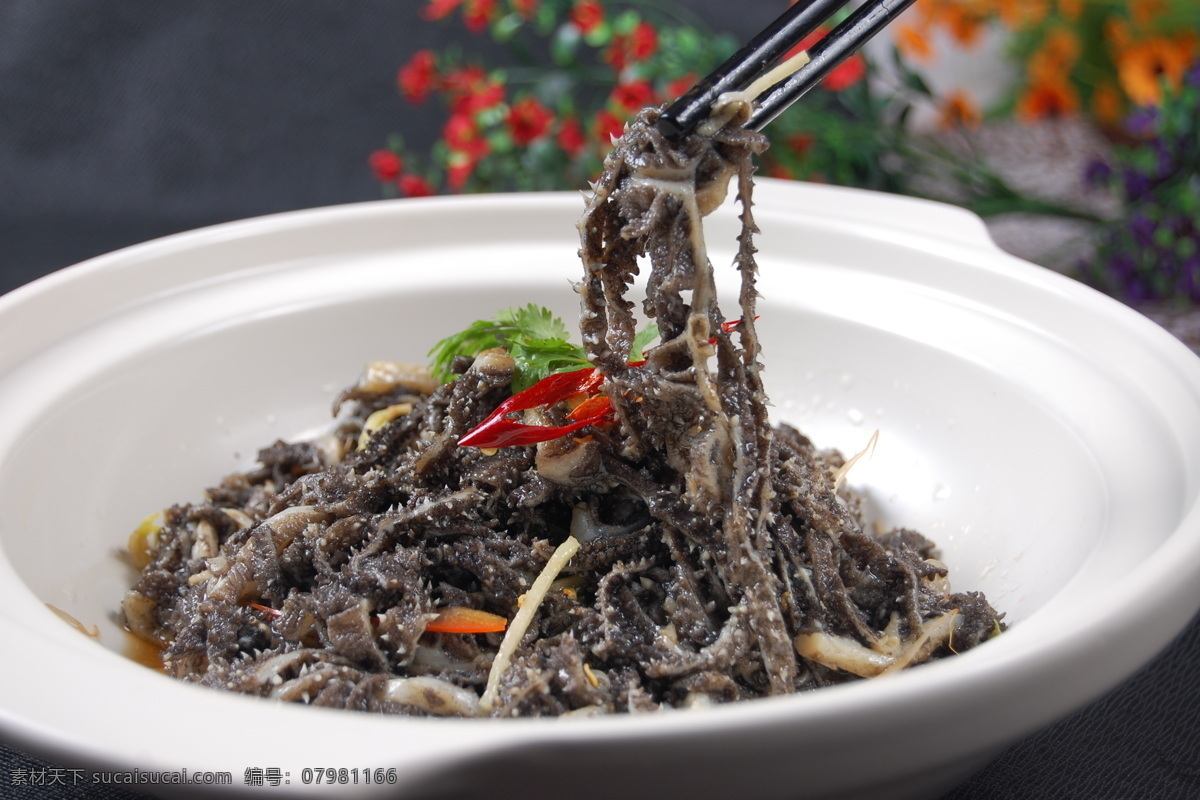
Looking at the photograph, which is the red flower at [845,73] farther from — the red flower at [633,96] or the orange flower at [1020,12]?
the orange flower at [1020,12]

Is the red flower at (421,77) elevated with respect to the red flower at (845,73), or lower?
lower

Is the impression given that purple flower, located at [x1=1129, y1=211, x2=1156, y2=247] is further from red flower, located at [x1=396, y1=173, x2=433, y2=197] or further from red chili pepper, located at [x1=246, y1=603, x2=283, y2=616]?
red chili pepper, located at [x1=246, y1=603, x2=283, y2=616]

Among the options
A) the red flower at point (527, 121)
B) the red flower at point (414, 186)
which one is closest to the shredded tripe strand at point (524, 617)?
the red flower at point (527, 121)

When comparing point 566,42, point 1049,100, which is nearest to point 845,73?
point 566,42

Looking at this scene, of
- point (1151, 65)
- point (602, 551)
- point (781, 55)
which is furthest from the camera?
point (1151, 65)

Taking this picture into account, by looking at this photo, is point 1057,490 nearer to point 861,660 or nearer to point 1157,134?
point 861,660

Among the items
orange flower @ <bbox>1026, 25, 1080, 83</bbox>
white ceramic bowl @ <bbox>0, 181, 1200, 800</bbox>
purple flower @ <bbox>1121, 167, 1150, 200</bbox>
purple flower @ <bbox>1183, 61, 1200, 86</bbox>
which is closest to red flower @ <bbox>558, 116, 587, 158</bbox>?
white ceramic bowl @ <bbox>0, 181, 1200, 800</bbox>

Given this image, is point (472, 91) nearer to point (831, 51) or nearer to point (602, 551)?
point (831, 51)

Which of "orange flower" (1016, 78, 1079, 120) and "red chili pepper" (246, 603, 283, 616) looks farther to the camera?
"orange flower" (1016, 78, 1079, 120)
